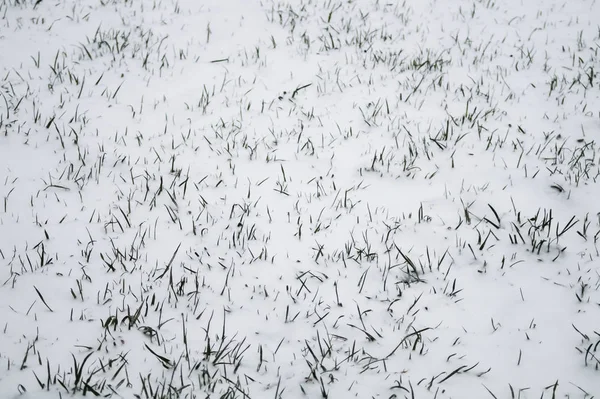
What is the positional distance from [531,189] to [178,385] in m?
3.70

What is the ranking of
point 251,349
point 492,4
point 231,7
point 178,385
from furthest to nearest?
point 492,4, point 231,7, point 251,349, point 178,385

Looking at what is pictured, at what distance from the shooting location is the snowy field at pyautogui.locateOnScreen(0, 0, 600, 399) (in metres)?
2.63

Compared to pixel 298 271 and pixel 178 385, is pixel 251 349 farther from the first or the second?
pixel 298 271

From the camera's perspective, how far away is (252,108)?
533 cm

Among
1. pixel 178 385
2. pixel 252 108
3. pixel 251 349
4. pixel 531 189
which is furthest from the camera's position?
pixel 252 108

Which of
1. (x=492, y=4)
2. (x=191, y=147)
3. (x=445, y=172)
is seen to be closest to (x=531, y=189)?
(x=445, y=172)

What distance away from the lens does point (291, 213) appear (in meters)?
3.90

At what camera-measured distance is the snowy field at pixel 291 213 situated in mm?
2633

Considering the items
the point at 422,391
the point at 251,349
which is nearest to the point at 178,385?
the point at 251,349

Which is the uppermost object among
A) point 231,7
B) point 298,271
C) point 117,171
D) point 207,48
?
point 231,7

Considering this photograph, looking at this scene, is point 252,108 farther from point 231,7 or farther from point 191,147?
point 231,7

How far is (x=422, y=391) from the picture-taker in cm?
251

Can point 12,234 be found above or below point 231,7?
below

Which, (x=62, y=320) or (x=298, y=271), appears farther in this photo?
(x=298, y=271)
